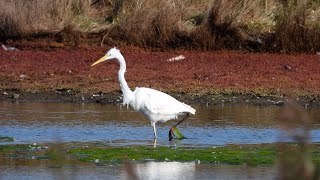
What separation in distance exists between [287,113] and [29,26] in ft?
64.1

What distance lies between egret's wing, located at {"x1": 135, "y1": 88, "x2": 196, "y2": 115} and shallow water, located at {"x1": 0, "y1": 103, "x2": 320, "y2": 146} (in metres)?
0.40

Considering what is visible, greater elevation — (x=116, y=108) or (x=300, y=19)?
(x=300, y=19)

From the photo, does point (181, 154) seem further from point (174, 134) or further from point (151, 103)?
point (151, 103)

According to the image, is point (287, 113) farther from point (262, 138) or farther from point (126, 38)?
point (126, 38)

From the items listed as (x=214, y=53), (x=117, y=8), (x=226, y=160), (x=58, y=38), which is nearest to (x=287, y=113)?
(x=226, y=160)

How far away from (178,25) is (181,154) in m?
12.0

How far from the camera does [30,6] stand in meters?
21.9

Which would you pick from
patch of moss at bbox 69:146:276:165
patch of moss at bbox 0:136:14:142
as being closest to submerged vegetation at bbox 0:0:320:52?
patch of moss at bbox 0:136:14:142

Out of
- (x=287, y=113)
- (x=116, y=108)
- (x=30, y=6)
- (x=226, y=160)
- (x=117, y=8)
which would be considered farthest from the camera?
(x=117, y=8)

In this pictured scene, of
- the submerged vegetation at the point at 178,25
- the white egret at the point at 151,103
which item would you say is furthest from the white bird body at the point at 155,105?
the submerged vegetation at the point at 178,25

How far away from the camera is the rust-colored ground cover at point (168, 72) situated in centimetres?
1659

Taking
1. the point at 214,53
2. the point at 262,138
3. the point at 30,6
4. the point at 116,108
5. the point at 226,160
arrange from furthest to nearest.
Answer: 1. the point at 30,6
2. the point at 214,53
3. the point at 116,108
4. the point at 262,138
5. the point at 226,160

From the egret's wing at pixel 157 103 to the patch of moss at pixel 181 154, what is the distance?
1304 mm

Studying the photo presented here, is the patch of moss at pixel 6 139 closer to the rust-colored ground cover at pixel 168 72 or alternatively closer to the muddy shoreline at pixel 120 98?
the muddy shoreline at pixel 120 98
